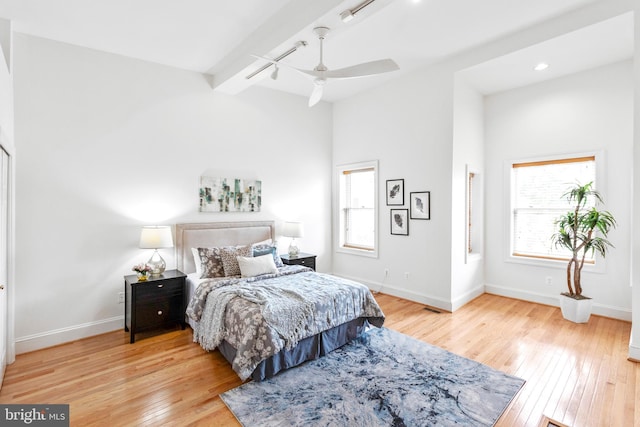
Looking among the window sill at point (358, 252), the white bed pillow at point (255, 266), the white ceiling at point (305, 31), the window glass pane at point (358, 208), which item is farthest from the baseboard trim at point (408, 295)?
the white ceiling at point (305, 31)

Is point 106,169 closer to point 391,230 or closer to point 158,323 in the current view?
point 158,323

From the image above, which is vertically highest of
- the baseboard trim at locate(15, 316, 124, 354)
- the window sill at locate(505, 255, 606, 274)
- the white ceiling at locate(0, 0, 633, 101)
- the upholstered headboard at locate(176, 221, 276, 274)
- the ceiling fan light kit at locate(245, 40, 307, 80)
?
the white ceiling at locate(0, 0, 633, 101)

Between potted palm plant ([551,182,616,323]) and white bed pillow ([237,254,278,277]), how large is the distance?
3.61 meters

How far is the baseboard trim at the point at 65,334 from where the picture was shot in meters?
3.22

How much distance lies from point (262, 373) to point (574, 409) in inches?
90.4

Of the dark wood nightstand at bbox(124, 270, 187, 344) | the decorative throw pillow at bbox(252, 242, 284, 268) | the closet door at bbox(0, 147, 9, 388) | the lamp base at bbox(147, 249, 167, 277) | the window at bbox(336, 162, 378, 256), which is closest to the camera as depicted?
the closet door at bbox(0, 147, 9, 388)

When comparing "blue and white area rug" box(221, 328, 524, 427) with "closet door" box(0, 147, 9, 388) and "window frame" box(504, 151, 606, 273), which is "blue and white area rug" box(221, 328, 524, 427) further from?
"window frame" box(504, 151, 606, 273)

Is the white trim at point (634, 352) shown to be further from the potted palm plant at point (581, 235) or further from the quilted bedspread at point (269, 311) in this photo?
the quilted bedspread at point (269, 311)

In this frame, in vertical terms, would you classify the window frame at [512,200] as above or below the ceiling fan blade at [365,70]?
below

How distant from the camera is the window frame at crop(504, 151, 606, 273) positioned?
4047mm

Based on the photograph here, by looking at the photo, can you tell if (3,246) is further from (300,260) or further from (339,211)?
(339,211)

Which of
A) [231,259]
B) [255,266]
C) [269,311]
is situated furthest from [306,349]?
[231,259]

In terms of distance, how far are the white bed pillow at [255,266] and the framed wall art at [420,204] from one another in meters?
2.18

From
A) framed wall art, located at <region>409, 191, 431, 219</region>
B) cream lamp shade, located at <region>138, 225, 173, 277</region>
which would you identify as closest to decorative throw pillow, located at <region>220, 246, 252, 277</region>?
cream lamp shade, located at <region>138, 225, 173, 277</region>
